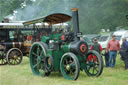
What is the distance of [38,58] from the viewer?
7617 mm

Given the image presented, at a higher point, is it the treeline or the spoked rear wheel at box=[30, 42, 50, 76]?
the treeline

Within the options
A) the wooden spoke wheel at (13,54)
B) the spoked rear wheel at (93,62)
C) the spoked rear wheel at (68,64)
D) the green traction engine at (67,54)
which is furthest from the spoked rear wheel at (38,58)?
the wooden spoke wheel at (13,54)

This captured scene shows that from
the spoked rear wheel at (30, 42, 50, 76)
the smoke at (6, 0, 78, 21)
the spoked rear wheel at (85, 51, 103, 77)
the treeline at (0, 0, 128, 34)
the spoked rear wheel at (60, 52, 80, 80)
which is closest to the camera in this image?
the spoked rear wheel at (60, 52, 80, 80)

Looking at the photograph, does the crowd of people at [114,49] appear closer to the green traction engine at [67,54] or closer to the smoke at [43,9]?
the green traction engine at [67,54]

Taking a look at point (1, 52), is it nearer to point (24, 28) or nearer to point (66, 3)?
point (24, 28)

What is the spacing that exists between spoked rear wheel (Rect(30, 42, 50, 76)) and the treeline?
13.3 metres

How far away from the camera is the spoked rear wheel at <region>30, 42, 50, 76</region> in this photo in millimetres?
7346

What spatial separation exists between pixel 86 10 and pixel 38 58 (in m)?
17.0

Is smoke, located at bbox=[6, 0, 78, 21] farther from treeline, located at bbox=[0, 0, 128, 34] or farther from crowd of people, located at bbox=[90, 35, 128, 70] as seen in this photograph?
crowd of people, located at bbox=[90, 35, 128, 70]

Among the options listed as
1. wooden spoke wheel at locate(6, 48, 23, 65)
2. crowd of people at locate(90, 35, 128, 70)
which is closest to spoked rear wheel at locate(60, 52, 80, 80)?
crowd of people at locate(90, 35, 128, 70)

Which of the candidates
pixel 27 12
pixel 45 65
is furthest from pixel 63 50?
pixel 27 12

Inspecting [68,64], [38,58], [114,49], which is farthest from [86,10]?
[68,64]

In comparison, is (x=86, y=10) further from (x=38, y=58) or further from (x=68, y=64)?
(x=68, y=64)

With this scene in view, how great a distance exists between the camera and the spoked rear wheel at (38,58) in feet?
24.1
